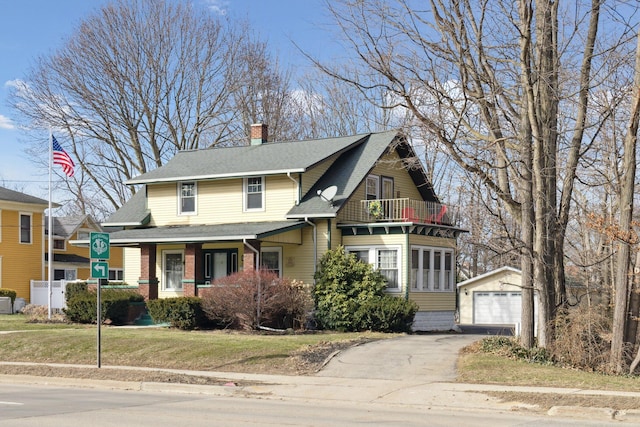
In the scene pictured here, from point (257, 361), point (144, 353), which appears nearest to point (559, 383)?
point (257, 361)

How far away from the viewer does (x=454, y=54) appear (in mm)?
20312

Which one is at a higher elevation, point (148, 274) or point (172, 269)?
point (172, 269)

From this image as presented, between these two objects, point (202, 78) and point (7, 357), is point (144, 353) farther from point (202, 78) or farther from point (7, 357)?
point (202, 78)

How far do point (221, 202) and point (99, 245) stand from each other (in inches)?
619

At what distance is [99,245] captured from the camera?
19844 mm

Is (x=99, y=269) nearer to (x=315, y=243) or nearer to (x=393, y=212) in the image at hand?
(x=315, y=243)

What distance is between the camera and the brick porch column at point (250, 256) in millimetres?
31375

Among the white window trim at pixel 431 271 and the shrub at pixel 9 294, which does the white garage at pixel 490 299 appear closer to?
Result: the white window trim at pixel 431 271

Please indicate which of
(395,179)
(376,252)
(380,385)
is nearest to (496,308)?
(395,179)

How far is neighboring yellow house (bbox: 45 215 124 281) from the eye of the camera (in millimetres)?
53625

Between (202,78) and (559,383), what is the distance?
123 feet

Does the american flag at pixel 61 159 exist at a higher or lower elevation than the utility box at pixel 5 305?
higher

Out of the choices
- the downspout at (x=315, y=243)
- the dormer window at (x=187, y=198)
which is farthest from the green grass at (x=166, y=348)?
the dormer window at (x=187, y=198)

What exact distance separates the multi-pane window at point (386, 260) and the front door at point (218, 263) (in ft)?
16.6
